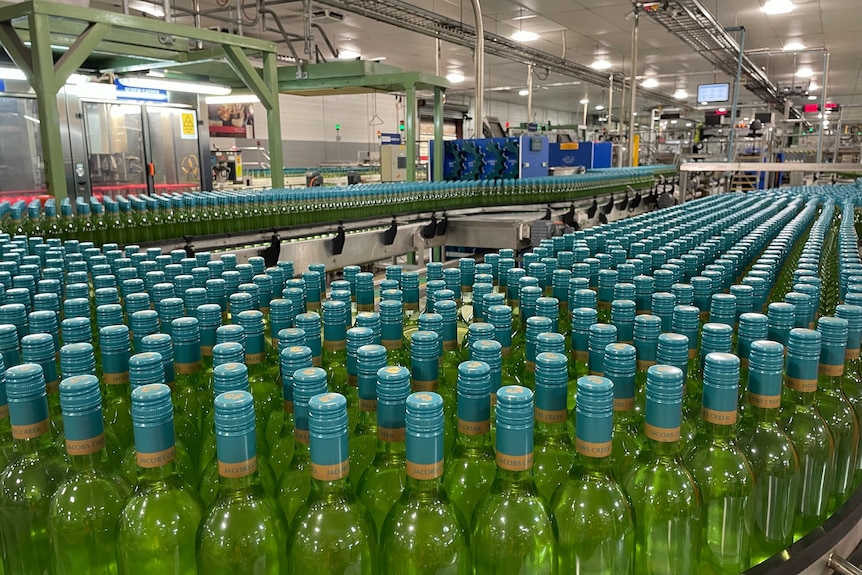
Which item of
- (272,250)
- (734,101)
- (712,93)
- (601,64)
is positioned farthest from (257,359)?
(601,64)

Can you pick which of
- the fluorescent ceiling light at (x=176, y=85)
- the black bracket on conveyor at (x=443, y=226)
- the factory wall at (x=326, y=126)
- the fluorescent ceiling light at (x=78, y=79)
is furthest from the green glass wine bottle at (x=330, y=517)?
the factory wall at (x=326, y=126)

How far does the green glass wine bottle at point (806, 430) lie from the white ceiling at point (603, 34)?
6.73 meters

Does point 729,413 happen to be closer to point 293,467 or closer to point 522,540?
point 522,540

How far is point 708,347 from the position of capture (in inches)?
35.8

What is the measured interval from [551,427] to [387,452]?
218 mm

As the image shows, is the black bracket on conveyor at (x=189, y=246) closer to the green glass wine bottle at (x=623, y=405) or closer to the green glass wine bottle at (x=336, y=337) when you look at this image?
the green glass wine bottle at (x=336, y=337)

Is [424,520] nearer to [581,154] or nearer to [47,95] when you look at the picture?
[47,95]

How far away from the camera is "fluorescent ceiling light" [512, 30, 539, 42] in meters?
10.4

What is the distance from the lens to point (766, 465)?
89 centimetres

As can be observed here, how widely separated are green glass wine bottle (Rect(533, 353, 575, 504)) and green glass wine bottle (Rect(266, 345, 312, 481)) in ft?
1.01

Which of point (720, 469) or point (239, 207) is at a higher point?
point (239, 207)

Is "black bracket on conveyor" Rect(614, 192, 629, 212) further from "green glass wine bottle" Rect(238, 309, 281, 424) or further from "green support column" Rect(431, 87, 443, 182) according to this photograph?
"green glass wine bottle" Rect(238, 309, 281, 424)

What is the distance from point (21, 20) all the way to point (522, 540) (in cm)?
400

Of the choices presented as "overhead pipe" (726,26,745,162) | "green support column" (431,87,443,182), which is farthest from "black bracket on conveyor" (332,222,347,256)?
"overhead pipe" (726,26,745,162)
